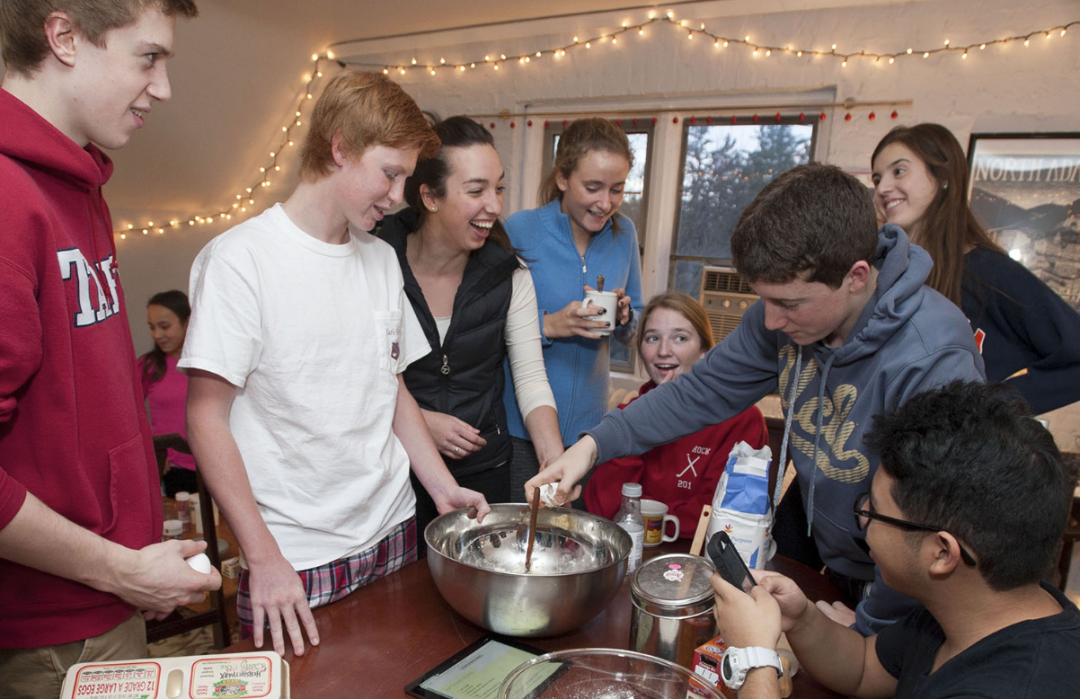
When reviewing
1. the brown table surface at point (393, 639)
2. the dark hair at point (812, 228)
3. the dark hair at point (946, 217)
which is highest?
the dark hair at point (946, 217)

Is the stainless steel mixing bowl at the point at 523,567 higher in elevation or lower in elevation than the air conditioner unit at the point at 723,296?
lower

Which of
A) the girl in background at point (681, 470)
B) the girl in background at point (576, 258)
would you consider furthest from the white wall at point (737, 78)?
the girl in background at point (681, 470)

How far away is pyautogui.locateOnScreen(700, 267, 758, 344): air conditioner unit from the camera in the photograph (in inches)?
167

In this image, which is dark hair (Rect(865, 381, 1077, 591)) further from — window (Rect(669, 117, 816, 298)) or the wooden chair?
window (Rect(669, 117, 816, 298))

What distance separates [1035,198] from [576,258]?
2.61 metres

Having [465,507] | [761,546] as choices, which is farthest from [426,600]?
[761,546]

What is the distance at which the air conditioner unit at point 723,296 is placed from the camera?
13.9 ft

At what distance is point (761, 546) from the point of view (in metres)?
1.28

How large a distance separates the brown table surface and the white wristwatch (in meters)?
0.22

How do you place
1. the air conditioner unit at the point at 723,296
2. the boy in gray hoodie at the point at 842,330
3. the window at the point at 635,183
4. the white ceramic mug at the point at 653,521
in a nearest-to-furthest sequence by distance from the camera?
the boy in gray hoodie at the point at 842,330 < the white ceramic mug at the point at 653,521 < the air conditioner unit at the point at 723,296 < the window at the point at 635,183

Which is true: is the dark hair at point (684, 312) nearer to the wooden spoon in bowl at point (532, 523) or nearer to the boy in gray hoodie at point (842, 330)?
the boy in gray hoodie at point (842, 330)

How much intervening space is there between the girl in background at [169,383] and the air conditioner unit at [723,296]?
2.91 metres

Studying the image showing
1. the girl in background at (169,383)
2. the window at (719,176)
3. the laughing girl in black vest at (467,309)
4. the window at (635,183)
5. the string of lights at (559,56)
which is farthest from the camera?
the window at (635,183)

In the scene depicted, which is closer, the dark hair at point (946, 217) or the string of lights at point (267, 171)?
the dark hair at point (946, 217)
